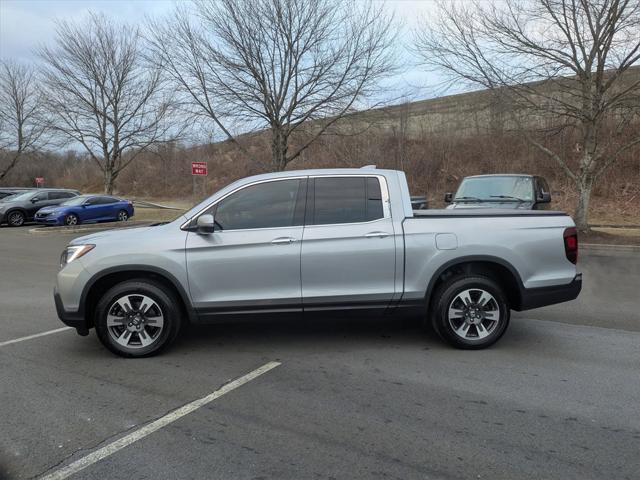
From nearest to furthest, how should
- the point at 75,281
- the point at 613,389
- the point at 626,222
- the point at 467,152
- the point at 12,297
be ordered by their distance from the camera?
the point at 613,389 → the point at 75,281 → the point at 12,297 → the point at 626,222 → the point at 467,152

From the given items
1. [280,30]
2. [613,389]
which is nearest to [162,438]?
[613,389]

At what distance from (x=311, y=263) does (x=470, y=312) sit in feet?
5.54

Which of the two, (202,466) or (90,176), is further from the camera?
(90,176)

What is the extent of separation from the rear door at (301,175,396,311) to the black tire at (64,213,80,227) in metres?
19.9

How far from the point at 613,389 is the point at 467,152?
3137 centimetres

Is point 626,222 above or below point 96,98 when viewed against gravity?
below

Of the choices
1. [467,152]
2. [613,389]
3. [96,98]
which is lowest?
[613,389]

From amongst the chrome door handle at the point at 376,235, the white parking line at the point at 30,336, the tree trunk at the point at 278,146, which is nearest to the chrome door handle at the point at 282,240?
the chrome door handle at the point at 376,235

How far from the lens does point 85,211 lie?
22469mm

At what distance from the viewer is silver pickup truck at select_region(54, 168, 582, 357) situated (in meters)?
4.79

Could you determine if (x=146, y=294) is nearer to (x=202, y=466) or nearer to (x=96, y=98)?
(x=202, y=466)

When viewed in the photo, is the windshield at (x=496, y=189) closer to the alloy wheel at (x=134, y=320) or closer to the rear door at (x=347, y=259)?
the rear door at (x=347, y=259)

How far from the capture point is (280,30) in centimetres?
1770

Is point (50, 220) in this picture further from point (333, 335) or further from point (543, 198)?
point (333, 335)
